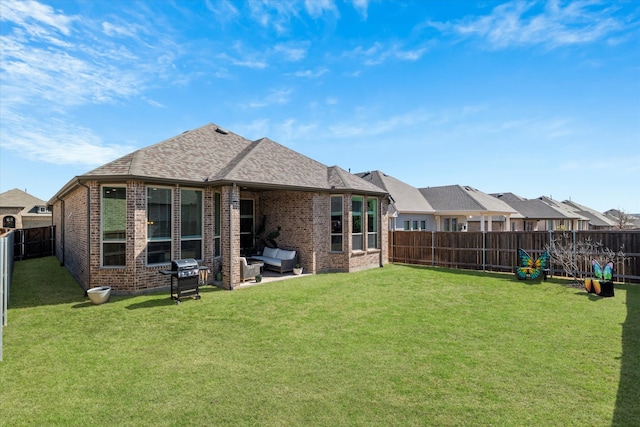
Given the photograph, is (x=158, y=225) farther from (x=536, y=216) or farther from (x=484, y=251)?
(x=536, y=216)

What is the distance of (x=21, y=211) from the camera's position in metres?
37.5

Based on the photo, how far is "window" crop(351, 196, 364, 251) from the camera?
13.7 metres

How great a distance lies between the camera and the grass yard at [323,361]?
3547 millimetres

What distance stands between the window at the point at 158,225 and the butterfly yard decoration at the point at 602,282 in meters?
13.6

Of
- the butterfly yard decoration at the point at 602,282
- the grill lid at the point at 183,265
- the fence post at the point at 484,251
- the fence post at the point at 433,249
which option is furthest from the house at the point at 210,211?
the butterfly yard decoration at the point at 602,282

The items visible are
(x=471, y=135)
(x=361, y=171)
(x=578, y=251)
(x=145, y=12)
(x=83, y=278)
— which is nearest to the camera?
(x=145, y=12)

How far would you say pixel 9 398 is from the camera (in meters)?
3.87

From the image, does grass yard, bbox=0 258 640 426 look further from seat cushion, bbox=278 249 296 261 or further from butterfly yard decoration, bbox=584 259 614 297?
seat cushion, bbox=278 249 296 261

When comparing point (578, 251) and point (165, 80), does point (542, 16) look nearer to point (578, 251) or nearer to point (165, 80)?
point (578, 251)

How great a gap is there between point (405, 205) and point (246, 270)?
16096 millimetres

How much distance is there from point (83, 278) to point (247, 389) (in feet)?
30.6

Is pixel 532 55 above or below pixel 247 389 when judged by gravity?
above

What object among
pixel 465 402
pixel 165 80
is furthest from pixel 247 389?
pixel 165 80

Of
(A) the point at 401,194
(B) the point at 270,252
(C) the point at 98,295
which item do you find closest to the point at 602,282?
(B) the point at 270,252
